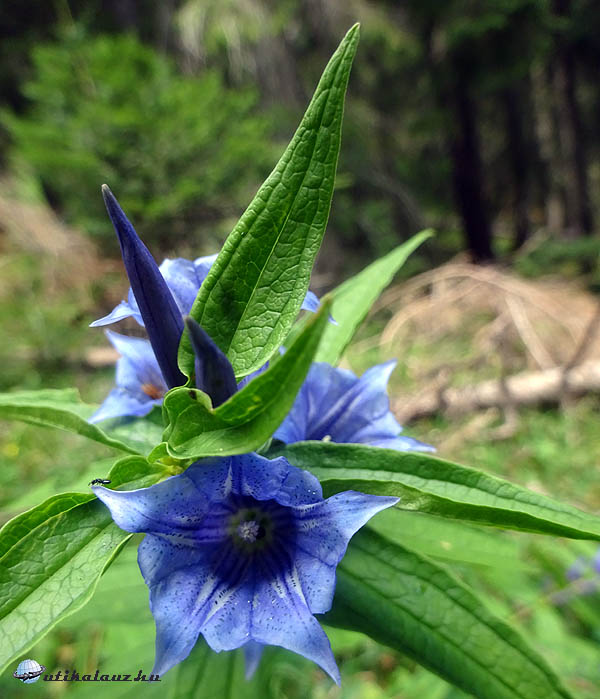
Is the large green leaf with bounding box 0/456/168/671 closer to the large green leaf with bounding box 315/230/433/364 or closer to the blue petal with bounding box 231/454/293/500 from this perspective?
the blue petal with bounding box 231/454/293/500

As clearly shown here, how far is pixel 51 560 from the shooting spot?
0.52 meters

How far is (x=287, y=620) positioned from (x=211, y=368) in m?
0.26

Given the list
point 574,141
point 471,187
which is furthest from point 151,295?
point 574,141

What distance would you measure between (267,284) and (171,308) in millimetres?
114

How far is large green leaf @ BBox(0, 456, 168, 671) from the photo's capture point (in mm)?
483

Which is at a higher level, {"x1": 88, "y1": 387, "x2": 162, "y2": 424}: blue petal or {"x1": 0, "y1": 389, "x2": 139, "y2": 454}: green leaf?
{"x1": 0, "y1": 389, "x2": 139, "y2": 454}: green leaf

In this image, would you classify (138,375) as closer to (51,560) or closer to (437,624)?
(51,560)

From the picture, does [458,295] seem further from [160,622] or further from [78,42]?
[78,42]

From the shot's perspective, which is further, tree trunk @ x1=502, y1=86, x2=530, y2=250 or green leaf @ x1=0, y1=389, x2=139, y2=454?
tree trunk @ x1=502, y1=86, x2=530, y2=250

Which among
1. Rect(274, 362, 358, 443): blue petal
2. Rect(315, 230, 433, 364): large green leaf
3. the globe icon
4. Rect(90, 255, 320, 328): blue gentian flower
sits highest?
Rect(90, 255, 320, 328): blue gentian flower

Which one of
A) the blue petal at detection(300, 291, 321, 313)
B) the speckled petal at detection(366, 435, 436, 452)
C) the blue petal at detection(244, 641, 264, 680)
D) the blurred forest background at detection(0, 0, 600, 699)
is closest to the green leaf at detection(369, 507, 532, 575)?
the blurred forest background at detection(0, 0, 600, 699)

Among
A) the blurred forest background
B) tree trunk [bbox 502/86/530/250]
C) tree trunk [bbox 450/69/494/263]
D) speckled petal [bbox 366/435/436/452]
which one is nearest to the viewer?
speckled petal [bbox 366/435/436/452]

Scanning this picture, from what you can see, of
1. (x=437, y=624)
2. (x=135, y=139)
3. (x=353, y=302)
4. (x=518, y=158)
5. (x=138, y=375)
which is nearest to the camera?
(x=437, y=624)

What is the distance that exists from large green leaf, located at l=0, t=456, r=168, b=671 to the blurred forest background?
439 millimetres
